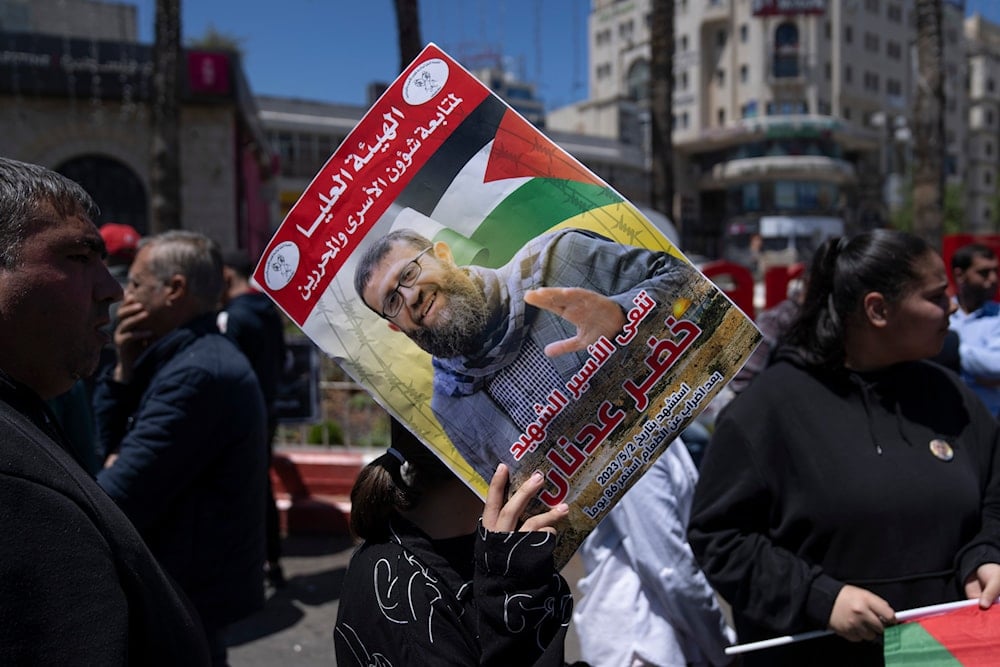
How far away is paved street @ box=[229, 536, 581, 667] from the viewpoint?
4.46 meters

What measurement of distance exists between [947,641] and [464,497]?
125 cm

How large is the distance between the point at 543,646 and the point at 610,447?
14.9 inches

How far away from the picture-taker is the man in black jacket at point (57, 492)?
1076mm

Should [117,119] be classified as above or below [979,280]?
above

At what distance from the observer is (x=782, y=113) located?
69.6 meters

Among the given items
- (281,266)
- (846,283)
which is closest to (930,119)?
(846,283)

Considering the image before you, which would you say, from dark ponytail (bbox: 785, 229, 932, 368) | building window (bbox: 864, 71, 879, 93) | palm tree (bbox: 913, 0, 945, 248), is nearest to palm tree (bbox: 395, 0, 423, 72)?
palm tree (bbox: 913, 0, 945, 248)

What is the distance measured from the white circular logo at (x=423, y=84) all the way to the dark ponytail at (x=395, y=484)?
24.7 inches

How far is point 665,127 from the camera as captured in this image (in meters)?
10.1

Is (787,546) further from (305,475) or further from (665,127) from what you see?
(665,127)

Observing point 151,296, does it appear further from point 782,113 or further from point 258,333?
point 782,113

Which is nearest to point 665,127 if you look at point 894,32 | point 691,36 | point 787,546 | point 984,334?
point 984,334

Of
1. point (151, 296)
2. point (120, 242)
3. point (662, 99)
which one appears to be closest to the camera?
point (151, 296)

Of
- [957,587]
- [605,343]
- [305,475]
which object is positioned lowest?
[305,475]
